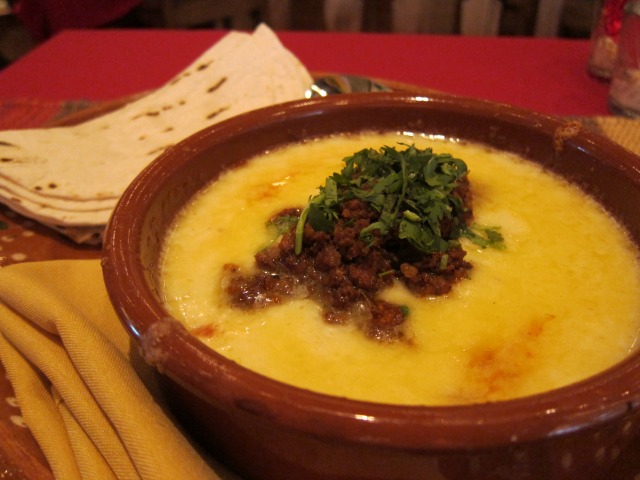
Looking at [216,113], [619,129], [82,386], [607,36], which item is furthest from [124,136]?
[607,36]

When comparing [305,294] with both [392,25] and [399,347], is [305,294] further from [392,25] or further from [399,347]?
[392,25]

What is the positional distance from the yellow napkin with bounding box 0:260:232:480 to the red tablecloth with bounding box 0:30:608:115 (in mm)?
1714

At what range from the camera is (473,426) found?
91 centimetres

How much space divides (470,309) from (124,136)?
1471mm

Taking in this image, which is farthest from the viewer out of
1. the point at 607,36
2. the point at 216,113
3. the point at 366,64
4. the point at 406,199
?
the point at 366,64

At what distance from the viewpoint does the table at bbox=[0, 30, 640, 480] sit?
9.28ft

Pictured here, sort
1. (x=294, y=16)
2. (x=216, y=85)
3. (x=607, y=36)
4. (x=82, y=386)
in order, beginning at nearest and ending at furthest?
(x=82, y=386), (x=216, y=85), (x=607, y=36), (x=294, y=16)

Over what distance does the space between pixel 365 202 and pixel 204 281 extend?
0.42m

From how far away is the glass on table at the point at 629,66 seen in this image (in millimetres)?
2453

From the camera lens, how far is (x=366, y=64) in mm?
3127

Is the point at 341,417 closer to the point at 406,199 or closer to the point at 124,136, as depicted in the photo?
the point at 406,199

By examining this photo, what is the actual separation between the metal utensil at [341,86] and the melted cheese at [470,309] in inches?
31.4

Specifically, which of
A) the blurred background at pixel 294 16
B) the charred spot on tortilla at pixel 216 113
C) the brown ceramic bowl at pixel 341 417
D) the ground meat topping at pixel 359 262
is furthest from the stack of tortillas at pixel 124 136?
the blurred background at pixel 294 16

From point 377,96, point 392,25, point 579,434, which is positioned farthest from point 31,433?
point 392,25
